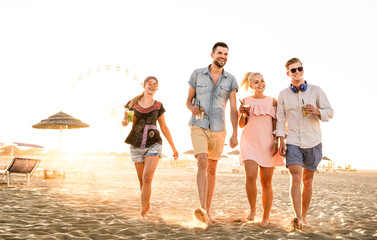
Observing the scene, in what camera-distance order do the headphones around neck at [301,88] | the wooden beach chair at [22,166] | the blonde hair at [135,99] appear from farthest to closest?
the wooden beach chair at [22,166] < the blonde hair at [135,99] < the headphones around neck at [301,88]

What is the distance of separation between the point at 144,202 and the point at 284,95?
2047mm

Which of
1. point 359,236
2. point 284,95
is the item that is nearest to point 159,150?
point 284,95

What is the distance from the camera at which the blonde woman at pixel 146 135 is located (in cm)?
426

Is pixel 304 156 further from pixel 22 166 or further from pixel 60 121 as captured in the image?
pixel 60 121

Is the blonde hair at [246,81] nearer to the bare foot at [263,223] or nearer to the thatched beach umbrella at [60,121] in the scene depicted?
the bare foot at [263,223]

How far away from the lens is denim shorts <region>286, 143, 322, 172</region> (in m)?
3.76

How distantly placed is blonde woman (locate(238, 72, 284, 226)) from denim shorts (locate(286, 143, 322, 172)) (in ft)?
0.72

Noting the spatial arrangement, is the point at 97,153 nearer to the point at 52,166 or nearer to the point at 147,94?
the point at 52,166

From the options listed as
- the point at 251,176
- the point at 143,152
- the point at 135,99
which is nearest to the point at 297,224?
the point at 251,176

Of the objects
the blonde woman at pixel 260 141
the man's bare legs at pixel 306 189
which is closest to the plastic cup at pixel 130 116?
the blonde woman at pixel 260 141

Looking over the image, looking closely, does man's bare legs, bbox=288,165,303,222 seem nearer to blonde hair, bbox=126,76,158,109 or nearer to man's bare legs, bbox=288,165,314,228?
man's bare legs, bbox=288,165,314,228

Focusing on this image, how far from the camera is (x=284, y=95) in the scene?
4.02m

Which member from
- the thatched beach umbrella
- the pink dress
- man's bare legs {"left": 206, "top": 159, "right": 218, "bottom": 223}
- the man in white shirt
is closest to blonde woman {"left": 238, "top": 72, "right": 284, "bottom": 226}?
the pink dress

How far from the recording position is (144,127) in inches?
171
